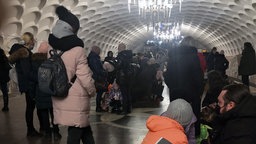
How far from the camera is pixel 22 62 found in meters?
6.06

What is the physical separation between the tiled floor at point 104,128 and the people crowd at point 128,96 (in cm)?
34

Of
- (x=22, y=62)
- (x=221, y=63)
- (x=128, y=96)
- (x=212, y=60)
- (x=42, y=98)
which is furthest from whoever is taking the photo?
(x=212, y=60)

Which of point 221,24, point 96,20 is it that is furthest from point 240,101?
point 221,24

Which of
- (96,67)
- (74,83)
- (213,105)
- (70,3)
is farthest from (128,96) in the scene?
(70,3)

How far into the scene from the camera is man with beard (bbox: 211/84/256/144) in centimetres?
284

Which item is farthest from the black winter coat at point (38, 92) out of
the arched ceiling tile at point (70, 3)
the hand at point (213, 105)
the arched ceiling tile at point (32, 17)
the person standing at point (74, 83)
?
the arched ceiling tile at point (70, 3)

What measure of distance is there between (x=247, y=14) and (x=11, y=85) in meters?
16.7

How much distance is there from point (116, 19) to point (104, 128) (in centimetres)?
2410

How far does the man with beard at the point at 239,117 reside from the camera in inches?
112

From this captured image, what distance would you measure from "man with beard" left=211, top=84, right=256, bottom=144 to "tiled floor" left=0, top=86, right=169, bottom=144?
125 inches

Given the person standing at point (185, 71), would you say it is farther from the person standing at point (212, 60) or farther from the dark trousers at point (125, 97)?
the person standing at point (212, 60)

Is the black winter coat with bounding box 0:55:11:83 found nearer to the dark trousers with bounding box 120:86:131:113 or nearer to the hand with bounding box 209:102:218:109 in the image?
the dark trousers with bounding box 120:86:131:113

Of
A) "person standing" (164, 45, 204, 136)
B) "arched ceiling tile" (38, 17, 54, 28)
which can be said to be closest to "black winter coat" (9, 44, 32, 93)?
"person standing" (164, 45, 204, 136)

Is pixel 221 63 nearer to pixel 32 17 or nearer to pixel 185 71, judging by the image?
pixel 185 71
